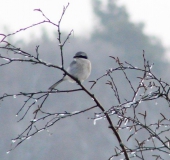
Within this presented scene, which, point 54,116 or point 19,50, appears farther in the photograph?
point 54,116

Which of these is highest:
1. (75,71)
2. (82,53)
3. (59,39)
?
(82,53)

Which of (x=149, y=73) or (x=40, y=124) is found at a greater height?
(x=40, y=124)

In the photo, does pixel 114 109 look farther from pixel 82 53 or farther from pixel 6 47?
pixel 82 53

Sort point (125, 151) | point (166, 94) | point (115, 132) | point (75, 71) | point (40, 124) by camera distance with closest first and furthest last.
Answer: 1. point (166, 94)
2. point (125, 151)
3. point (115, 132)
4. point (75, 71)
5. point (40, 124)

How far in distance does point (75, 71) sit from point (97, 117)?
5.89 ft

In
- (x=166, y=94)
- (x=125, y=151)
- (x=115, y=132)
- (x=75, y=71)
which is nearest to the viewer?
(x=166, y=94)

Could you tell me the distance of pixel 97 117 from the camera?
1.52 metres

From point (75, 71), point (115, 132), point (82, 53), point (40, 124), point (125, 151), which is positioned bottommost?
point (125, 151)

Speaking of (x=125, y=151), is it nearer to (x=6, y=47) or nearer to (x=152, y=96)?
(x=152, y=96)

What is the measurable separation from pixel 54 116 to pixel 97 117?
1.07 feet

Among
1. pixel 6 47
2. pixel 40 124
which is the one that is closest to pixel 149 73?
pixel 6 47

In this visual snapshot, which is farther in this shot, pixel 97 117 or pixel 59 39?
pixel 59 39

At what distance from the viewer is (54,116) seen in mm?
1781

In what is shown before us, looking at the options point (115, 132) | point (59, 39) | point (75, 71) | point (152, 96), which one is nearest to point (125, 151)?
point (115, 132)
